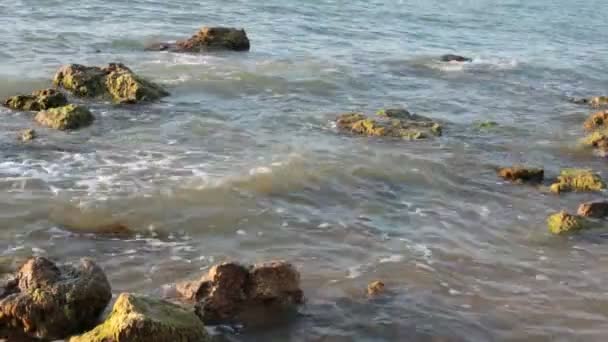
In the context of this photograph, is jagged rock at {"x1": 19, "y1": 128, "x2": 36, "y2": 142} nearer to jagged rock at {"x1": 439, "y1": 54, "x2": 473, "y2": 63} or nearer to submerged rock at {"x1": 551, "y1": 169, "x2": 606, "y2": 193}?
submerged rock at {"x1": 551, "y1": 169, "x2": 606, "y2": 193}

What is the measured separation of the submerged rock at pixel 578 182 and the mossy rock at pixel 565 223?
2.36m

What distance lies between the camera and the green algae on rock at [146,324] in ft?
27.6

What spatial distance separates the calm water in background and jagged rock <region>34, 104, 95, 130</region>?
0.34m

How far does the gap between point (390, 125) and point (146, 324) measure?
13359 mm

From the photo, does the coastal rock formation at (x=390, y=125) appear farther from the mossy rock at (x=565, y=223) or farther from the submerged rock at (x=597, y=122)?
the mossy rock at (x=565, y=223)

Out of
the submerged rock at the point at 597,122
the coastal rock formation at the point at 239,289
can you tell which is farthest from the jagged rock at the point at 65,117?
the submerged rock at the point at 597,122

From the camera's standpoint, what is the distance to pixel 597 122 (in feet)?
74.3

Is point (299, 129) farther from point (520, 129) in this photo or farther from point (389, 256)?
point (389, 256)

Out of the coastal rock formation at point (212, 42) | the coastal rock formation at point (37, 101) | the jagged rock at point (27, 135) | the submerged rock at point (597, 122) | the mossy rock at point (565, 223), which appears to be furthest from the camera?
the coastal rock formation at point (212, 42)

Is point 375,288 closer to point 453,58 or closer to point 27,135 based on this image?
point 27,135

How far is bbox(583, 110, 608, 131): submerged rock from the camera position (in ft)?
73.8

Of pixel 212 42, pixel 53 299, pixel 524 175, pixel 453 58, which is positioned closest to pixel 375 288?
pixel 53 299

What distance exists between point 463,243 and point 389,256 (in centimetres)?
166

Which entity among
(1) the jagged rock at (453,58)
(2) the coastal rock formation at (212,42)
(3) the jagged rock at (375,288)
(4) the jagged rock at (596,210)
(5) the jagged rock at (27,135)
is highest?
(2) the coastal rock formation at (212,42)
